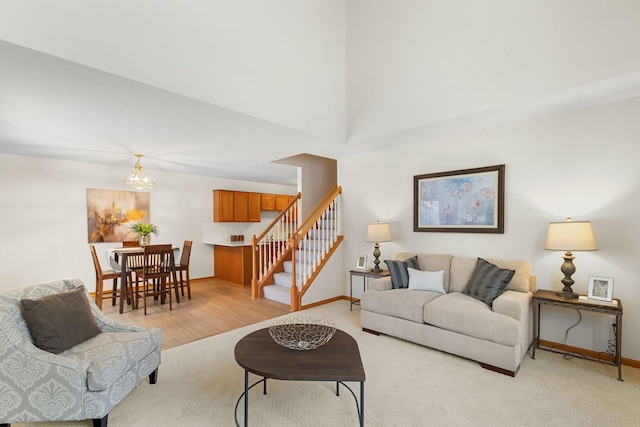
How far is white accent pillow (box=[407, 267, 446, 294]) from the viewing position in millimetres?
3527

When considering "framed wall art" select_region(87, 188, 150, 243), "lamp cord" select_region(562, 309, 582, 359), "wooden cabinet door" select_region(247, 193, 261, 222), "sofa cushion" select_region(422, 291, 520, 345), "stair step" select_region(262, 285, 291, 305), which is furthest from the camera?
"wooden cabinet door" select_region(247, 193, 261, 222)

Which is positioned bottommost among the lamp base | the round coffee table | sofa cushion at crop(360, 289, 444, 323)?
sofa cushion at crop(360, 289, 444, 323)

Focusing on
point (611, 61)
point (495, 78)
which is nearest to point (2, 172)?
point (495, 78)

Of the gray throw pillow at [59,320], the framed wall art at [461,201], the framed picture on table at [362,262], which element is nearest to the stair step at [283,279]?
the framed picture on table at [362,262]

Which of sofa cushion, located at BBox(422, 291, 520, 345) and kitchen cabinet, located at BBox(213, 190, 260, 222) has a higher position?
kitchen cabinet, located at BBox(213, 190, 260, 222)

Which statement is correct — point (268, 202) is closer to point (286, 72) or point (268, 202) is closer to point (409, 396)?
point (286, 72)

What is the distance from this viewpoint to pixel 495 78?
292cm

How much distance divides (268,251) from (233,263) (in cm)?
129

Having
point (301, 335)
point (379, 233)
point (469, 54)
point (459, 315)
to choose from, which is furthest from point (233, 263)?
point (469, 54)

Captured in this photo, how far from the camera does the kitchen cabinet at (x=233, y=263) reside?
619 cm

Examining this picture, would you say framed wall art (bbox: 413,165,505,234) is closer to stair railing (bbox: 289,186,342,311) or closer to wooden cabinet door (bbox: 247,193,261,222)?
stair railing (bbox: 289,186,342,311)

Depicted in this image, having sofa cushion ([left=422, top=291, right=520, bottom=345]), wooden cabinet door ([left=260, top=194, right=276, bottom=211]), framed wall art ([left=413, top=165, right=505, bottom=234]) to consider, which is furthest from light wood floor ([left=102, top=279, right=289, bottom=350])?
wooden cabinet door ([left=260, top=194, right=276, bottom=211])

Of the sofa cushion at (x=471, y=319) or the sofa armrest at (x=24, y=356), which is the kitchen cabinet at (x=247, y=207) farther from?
the sofa armrest at (x=24, y=356)

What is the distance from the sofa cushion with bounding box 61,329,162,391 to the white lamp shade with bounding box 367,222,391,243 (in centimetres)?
288
